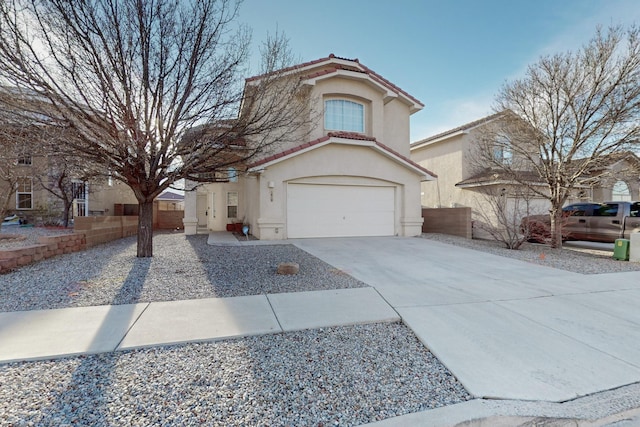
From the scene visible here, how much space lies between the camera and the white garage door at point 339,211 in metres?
13.6

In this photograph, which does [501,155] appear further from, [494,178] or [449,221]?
[449,221]

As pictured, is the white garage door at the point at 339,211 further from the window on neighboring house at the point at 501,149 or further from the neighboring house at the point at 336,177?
the window on neighboring house at the point at 501,149

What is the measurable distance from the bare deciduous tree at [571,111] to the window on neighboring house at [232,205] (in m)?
12.5

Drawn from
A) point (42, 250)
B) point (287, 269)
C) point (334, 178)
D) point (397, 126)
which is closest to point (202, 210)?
point (334, 178)

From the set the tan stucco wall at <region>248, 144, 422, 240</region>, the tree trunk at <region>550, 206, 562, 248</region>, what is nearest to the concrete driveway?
the tree trunk at <region>550, 206, 562, 248</region>

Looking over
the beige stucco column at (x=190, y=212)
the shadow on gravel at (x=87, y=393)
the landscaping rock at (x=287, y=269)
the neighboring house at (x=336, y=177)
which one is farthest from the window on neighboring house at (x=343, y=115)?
the shadow on gravel at (x=87, y=393)

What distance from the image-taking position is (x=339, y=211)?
1419 cm

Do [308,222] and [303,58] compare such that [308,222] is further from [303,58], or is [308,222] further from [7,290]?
[7,290]

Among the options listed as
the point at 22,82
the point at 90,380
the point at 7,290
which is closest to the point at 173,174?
the point at 22,82

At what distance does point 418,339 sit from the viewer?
4168 mm

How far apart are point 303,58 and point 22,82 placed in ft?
20.7

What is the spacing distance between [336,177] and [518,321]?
33.0 ft

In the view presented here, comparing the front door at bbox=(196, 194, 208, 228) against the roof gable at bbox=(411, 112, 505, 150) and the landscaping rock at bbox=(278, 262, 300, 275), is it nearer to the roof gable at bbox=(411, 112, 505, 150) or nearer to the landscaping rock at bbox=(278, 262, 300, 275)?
the landscaping rock at bbox=(278, 262, 300, 275)

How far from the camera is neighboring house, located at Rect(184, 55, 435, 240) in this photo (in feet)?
43.2
